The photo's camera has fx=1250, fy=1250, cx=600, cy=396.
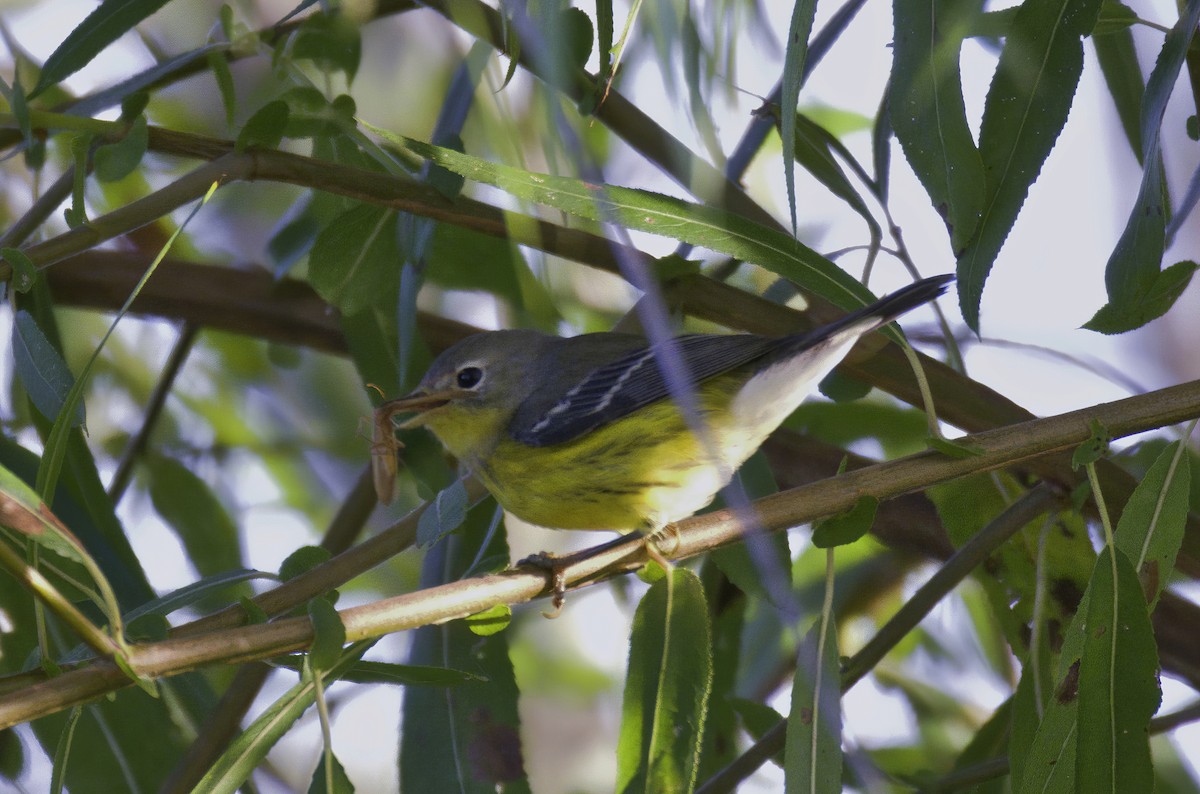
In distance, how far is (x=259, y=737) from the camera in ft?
4.72

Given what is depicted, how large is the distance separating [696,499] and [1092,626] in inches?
34.8

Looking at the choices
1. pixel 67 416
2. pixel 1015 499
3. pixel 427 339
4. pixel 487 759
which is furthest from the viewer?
pixel 427 339

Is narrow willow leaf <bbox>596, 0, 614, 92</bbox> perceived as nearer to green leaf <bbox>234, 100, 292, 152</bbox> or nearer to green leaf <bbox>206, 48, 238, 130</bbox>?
green leaf <bbox>234, 100, 292, 152</bbox>

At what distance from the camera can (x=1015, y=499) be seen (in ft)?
6.72

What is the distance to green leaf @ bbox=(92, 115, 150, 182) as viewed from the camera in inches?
72.3

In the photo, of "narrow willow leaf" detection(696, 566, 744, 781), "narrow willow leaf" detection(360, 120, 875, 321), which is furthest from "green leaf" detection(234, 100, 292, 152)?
"narrow willow leaf" detection(696, 566, 744, 781)

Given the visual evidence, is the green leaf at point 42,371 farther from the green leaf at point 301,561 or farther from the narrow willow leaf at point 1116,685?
the narrow willow leaf at point 1116,685

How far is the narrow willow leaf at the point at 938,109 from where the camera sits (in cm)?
156

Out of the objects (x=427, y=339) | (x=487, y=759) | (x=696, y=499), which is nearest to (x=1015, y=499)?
(x=696, y=499)

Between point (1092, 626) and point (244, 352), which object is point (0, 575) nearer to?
point (244, 352)

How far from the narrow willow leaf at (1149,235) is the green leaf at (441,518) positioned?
0.88 meters

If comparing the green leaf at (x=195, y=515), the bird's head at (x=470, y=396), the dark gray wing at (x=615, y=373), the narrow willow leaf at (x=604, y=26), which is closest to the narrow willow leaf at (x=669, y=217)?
the narrow willow leaf at (x=604, y=26)

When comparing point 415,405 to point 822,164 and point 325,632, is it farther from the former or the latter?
point 325,632

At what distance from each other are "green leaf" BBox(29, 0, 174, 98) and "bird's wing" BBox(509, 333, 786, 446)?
104 centimetres
